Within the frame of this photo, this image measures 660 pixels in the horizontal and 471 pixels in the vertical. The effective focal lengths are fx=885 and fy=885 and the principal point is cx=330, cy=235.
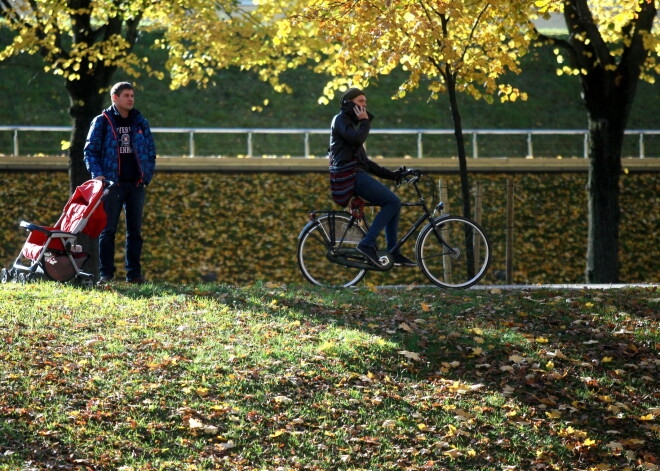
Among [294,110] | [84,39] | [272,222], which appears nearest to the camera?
[84,39]

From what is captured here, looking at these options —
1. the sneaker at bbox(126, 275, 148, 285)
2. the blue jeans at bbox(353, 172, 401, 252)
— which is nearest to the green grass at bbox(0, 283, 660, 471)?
the blue jeans at bbox(353, 172, 401, 252)

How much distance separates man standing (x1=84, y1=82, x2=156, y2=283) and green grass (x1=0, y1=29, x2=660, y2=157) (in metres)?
17.6

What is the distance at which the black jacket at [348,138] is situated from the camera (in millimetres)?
8469

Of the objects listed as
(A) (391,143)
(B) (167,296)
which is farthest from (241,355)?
(A) (391,143)

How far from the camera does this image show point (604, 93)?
44.2ft

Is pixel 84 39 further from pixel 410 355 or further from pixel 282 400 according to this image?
pixel 282 400

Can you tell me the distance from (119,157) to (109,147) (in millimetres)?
142

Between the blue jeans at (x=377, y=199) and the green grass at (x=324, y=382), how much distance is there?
0.69 m

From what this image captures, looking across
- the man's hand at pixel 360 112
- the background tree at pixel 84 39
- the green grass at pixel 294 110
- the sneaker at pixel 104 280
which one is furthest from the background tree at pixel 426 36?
the green grass at pixel 294 110

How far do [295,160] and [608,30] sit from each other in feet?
23.5

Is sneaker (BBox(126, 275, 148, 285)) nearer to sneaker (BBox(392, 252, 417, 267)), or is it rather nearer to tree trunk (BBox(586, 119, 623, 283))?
sneaker (BBox(392, 252, 417, 267))

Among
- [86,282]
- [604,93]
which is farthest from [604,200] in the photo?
[86,282]

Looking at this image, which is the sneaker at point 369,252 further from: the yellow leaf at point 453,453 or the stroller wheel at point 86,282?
the yellow leaf at point 453,453

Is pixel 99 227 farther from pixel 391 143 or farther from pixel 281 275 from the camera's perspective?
pixel 391 143
